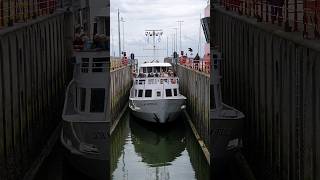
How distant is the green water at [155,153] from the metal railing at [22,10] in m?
7.46

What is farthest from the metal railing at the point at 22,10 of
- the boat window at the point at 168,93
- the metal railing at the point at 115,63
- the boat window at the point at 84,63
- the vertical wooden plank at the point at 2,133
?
the boat window at the point at 168,93

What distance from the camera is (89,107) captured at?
1827cm

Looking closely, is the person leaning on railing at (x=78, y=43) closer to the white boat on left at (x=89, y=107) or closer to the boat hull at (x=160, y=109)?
the white boat on left at (x=89, y=107)

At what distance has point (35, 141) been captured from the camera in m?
17.0

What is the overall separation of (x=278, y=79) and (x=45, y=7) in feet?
43.7

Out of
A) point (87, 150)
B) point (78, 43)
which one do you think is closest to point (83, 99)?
point (78, 43)

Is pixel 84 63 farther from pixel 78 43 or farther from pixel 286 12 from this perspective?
pixel 286 12

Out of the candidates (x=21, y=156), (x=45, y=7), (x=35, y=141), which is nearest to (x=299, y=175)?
(x=21, y=156)

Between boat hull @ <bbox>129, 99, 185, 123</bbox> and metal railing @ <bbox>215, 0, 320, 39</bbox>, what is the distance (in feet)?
30.8

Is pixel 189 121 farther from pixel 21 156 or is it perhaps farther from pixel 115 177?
pixel 21 156

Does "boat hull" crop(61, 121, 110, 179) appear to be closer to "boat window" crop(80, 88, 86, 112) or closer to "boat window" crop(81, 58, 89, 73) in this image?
"boat window" crop(80, 88, 86, 112)

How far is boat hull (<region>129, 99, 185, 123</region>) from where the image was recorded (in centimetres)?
3198

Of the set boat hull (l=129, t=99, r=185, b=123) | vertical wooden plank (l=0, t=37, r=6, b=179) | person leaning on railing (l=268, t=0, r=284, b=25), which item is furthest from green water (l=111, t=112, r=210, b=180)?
vertical wooden plank (l=0, t=37, r=6, b=179)

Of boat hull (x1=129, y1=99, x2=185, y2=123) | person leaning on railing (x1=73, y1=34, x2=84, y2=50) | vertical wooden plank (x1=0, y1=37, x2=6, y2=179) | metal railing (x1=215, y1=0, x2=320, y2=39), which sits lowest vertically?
boat hull (x1=129, y1=99, x2=185, y2=123)
